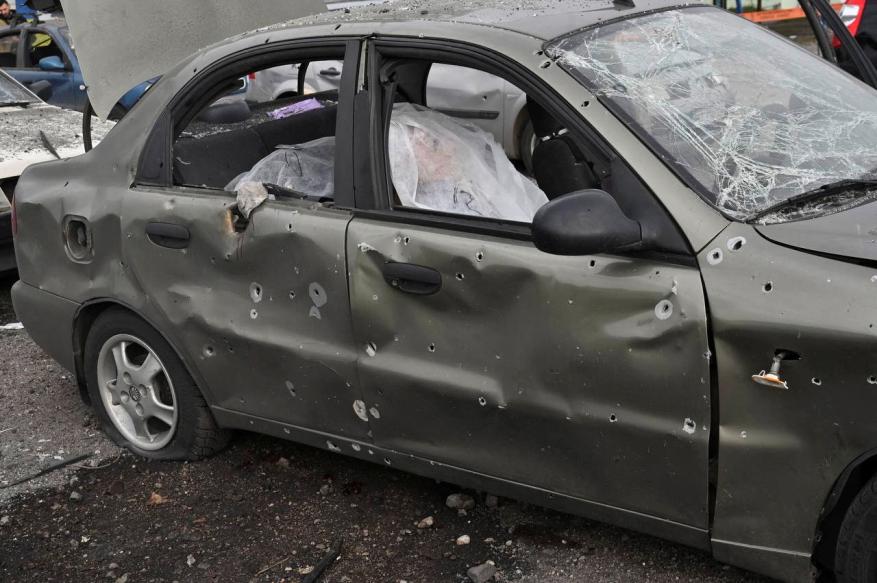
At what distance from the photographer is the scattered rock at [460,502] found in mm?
3600

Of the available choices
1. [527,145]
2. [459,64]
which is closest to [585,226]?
[459,64]

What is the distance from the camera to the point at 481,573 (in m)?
3.20

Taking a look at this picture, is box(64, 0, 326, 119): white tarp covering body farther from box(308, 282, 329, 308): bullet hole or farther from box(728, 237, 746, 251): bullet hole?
box(728, 237, 746, 251): bullet hole

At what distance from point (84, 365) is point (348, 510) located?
4.38ft

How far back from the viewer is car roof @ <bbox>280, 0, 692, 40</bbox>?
3107mm

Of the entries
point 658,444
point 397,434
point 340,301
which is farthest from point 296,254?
point 658,444

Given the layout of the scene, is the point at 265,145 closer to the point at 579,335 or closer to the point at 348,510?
Answer: the point at 348,510

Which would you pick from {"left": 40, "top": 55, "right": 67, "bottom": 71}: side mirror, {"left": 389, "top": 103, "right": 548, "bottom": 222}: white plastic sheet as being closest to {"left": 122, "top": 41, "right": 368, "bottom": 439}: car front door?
{"left": 389, "top": 103, "right": 548, "bottom": 222}: white plastic sheet

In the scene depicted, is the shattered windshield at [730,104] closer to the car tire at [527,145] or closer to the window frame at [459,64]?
the window frame at [459,64]

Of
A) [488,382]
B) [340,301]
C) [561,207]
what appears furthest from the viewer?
[340,301]

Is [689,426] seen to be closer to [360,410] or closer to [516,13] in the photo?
[360,410]

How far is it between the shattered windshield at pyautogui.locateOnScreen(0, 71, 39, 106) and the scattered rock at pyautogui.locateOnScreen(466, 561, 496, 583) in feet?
19.1

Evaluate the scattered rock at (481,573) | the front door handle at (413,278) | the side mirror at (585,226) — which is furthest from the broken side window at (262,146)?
the scattered rock at (481,573)

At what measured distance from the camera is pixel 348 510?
3.69 meters
